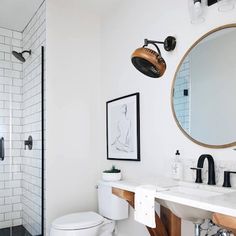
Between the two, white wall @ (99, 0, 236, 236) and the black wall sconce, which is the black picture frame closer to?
white wall @ (99, 0, 236, 236)

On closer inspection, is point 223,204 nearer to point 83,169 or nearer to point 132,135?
point 132,135

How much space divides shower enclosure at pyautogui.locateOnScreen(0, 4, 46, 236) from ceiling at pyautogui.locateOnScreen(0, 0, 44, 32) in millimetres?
62

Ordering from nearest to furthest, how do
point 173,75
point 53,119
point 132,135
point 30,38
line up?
point 173,75, point 132,135, point 53,119, point 30,38

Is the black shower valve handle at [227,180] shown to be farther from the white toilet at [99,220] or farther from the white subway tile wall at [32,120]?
the white subway tile wall at [32,120]

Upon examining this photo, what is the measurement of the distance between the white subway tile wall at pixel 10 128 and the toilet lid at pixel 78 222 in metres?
1.11

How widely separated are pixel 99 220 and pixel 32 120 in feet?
4.54

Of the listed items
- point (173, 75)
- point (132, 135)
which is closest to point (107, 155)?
point (132, 135)

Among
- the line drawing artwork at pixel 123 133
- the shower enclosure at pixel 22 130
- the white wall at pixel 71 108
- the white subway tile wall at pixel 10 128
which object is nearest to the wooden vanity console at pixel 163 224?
the line drawing artwork at pixel 123 133

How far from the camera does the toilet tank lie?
247cm

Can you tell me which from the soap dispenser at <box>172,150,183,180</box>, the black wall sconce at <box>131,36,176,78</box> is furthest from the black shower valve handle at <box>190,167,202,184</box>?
the black wall sconce at <box>131,36,176,78</box>

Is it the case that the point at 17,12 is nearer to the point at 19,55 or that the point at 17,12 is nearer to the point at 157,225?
the point at 19,55

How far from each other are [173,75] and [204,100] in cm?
36

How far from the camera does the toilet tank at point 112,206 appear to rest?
247 cm

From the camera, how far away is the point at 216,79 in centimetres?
179
